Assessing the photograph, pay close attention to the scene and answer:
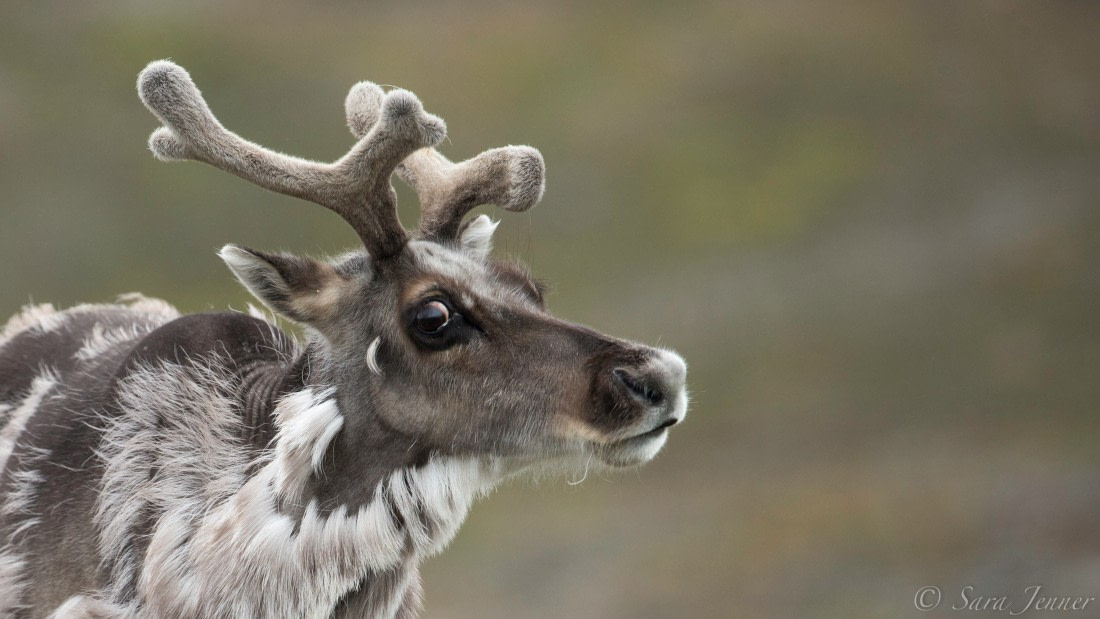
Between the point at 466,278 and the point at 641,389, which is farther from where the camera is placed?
the point at 466,278

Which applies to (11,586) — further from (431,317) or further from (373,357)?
(431,317)

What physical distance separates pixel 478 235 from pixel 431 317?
104cm

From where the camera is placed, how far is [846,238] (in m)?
24.4

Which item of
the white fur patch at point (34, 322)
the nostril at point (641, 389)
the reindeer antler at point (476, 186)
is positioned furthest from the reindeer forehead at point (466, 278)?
the white fur patch at point (34, 322)

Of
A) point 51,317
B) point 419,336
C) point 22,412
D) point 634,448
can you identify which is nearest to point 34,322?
point 51,317

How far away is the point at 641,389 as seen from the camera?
20.2 ft

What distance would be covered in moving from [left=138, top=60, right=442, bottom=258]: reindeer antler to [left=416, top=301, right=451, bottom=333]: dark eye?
47cm

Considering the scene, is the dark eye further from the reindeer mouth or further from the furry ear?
the reindeer mouth

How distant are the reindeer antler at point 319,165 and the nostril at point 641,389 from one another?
1.47 metres

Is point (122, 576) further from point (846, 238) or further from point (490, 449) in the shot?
point (846, 238)

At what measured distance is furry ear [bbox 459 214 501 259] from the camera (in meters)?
7.28

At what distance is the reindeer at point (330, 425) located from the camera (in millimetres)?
6328

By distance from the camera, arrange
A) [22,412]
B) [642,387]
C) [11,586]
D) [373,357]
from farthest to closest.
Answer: [22,412] → [11,586] → [373,357] → [642,387]

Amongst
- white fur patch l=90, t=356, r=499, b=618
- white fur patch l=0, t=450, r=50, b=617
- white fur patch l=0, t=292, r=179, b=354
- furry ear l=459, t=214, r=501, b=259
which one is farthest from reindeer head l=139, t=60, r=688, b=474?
white fur patch l=0, t=292, r=179, b=354
